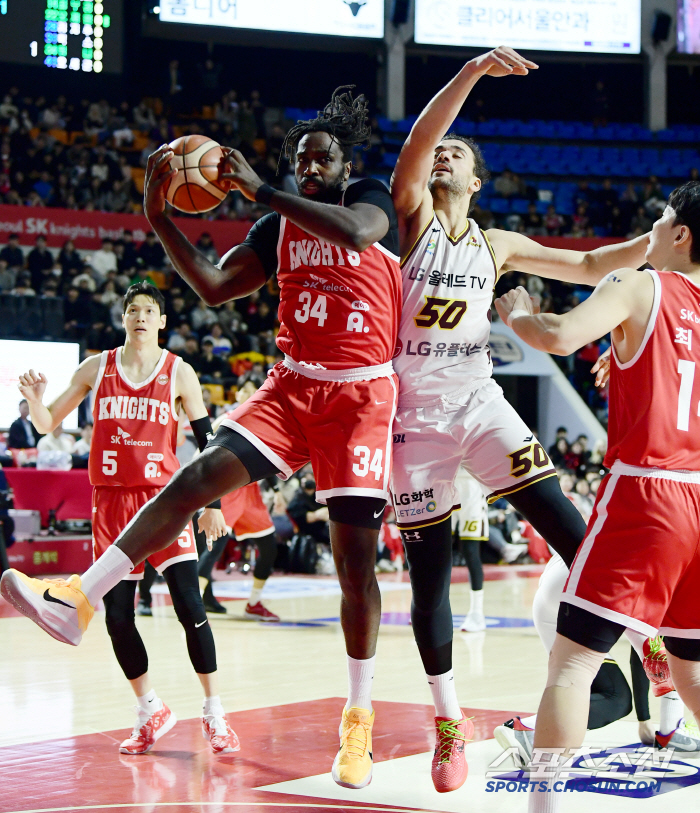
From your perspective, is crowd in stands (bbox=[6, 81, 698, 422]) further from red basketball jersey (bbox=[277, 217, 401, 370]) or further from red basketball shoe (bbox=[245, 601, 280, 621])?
red basketball jersey (bbox=[277, 217, 401, 370])

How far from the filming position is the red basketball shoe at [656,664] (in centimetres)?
395

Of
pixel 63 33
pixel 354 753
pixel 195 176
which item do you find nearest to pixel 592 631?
pixel 354 753

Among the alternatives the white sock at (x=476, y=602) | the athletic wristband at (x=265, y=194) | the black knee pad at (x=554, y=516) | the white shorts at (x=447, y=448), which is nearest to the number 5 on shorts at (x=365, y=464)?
the white shorts at (x=447, y=448)

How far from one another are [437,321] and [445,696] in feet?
4.61

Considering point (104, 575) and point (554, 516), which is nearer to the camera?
point (104, 575)

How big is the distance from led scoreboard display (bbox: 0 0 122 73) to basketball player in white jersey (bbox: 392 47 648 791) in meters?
18.0

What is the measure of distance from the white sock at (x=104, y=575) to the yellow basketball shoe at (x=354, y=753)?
99cm

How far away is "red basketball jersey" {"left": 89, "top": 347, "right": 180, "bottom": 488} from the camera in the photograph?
4.66 m

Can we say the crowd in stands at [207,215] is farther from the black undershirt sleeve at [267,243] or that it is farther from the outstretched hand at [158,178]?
the outstretched hand at [158,178]

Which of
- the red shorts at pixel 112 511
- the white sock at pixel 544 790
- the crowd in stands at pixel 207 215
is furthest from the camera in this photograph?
the crowd in stands at pixel 207 215

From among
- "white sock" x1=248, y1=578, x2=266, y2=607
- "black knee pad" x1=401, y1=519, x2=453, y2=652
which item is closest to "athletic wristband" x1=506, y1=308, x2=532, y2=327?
"black knee pad" x1=401, y1=519, x2=453, y2=652

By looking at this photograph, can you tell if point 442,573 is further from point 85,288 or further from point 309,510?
point 85,288

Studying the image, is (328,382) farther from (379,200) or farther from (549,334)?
(549,334)

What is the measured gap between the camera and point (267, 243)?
3719 millimetres
